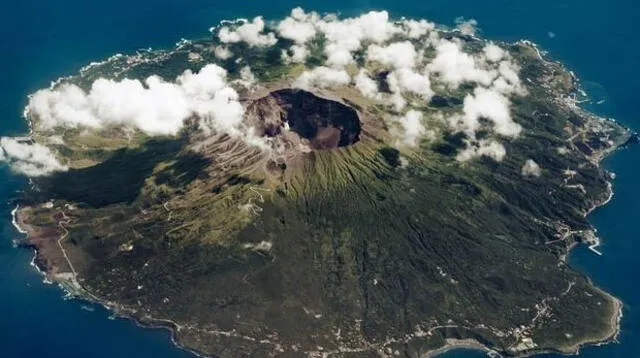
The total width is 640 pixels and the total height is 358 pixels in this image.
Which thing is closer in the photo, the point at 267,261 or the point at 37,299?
the point at 37,299

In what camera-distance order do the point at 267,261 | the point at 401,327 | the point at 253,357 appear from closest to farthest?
the point at 253,357 < the point at 401,327 < the point at 267,261

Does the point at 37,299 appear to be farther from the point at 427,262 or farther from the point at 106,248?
the point at 427,262

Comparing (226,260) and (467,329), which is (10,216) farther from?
(467,329)

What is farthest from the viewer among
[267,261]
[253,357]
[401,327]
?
[267,261]

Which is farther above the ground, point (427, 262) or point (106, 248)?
point (106, 248)

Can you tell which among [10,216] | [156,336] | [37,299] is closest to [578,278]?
[156,336]

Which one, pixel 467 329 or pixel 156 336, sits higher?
pixel 156 336

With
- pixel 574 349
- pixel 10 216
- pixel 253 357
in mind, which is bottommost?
pixel 574 349

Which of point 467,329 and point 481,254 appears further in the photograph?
point 481,254

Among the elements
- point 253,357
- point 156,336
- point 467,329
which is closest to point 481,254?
point 467,329
